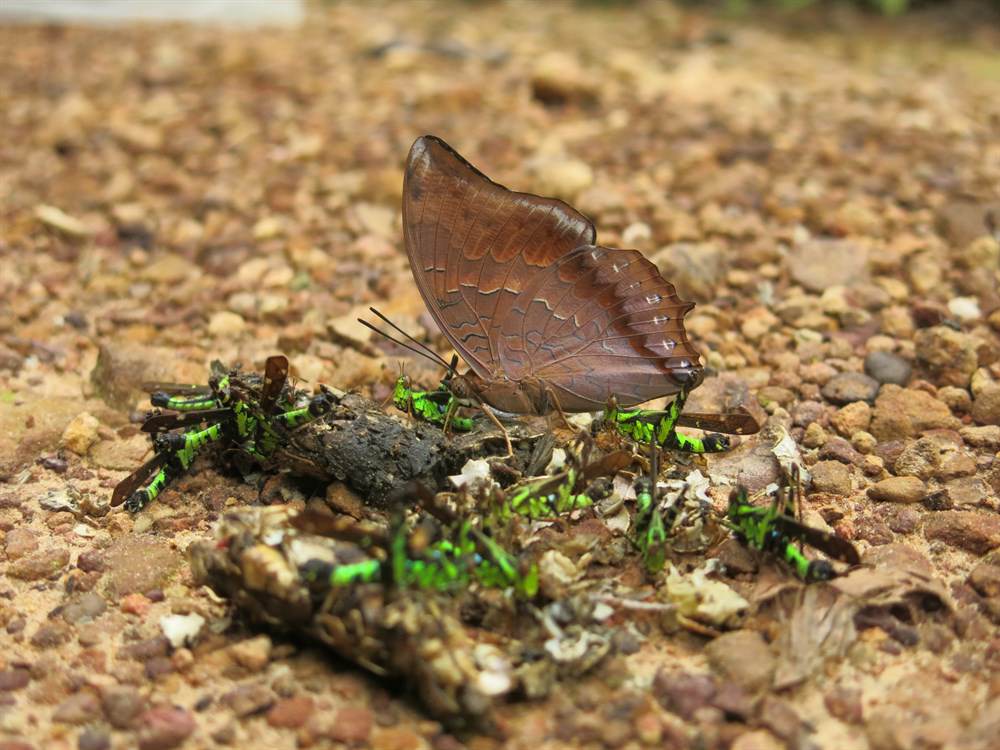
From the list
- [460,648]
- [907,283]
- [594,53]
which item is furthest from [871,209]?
[460,648]

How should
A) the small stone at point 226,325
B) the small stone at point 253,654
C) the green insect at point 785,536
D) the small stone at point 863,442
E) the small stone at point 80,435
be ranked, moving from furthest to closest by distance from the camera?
1. the small stone at point 226,325
2. the small stone at point 80,435
3. the small stone at point 863,442
4. the green insect at point 785,536
5. the small stone at point 253,654

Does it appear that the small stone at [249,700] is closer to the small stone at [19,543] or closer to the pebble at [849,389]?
the small stone at [19,543]

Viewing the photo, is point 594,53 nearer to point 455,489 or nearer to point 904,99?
point 904,99

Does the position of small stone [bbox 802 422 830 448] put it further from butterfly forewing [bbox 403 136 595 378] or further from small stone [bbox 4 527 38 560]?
small stone [bbox 4 527 38 560]

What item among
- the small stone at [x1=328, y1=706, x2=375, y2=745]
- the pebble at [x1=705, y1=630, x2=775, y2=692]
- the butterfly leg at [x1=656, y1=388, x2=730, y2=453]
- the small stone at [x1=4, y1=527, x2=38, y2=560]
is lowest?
the small stone at [x1=4, y1=527, x2=38, y2=560]

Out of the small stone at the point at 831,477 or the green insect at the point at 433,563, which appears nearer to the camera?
the green insect at the point at 433,563

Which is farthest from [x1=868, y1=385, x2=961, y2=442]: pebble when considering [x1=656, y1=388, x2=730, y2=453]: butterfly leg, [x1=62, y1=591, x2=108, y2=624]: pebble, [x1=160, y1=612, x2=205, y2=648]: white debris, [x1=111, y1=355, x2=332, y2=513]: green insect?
[x1=62, y1=591, x2=108, y2=624]: pebble

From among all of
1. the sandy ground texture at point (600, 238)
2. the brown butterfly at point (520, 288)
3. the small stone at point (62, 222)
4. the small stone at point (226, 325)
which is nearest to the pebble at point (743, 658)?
the sandy ground texture at point (600, 238)
